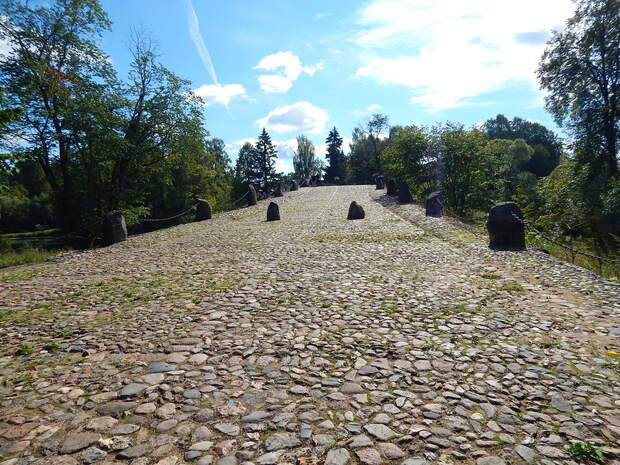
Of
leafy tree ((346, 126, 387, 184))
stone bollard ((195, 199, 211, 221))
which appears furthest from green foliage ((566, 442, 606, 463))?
leafy tree ((346, 126, 387, 184))

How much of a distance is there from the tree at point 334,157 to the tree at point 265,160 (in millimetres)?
12049

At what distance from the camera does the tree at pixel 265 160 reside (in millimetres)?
72125

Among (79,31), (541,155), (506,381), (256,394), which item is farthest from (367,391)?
(541,155)

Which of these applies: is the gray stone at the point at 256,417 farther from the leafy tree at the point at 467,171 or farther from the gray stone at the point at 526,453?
the leafy tree at the point at 467,171

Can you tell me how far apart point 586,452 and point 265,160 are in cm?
7323

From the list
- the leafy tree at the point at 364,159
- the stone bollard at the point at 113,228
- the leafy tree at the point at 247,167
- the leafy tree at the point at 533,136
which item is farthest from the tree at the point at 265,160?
the stone bollard at the point at 113,228

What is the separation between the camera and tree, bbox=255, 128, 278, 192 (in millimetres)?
72125

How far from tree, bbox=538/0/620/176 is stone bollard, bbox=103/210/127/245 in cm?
2576

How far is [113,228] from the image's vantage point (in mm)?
12500

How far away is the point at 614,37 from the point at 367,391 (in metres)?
27.4

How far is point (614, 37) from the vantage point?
20141 mm

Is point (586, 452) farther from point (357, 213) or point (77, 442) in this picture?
point (357, 213)

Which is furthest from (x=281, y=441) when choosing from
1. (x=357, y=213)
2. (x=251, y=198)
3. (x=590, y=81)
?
(x=590, y=81)

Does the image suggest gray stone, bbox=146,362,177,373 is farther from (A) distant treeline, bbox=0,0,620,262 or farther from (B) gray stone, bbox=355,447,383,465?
(A) distant treeline, bbox=0,0,620,262
